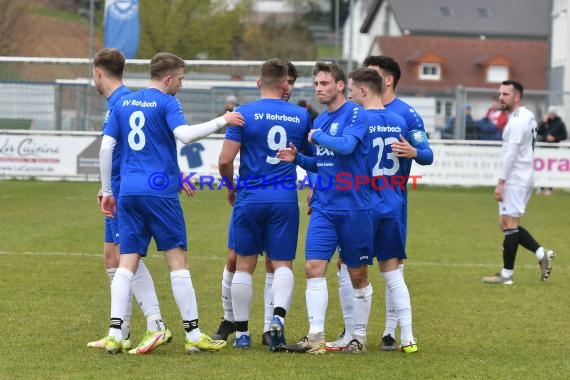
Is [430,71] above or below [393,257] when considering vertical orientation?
above

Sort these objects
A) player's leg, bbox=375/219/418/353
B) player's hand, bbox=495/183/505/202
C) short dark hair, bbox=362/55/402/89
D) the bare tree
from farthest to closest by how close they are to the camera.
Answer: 1. the bare tree
2. player's hand, bbox=495/183/505/202
3. short dark hair, bbox=362/55/402/89
4. player's leg, bbox=375/219/418/353

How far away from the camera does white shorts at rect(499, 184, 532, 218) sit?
12586mm

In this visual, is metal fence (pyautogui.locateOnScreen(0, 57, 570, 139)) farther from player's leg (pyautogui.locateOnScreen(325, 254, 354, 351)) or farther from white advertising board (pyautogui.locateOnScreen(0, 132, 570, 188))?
player's leg (pyautogui.locateOnScreen(325, 254, 354, 351))

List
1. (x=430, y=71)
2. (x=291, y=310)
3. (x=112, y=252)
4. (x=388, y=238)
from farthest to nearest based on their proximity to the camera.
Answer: (x=430, y=71) < (x=291, y=310) < (x=112, y=252) < (x=388, y=238)

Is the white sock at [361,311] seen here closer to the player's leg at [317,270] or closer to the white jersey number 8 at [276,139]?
the player's leg at [317,270]

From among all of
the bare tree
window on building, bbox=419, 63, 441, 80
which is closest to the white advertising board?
the bare tree

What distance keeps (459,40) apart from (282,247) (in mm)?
71331

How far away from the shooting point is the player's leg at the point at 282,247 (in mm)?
8227

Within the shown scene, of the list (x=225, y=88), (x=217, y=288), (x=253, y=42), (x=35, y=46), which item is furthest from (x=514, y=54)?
(x=217, y=288)

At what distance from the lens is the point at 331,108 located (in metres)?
8.24

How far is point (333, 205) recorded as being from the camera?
8.09 meters

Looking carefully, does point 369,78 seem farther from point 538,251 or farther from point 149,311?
point 538,251

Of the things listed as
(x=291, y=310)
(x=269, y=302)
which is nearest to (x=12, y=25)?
(x=291, y=310)

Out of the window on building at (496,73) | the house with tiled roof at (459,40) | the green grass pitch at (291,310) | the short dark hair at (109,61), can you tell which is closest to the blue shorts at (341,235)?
the green grass pitch at (291,310)
